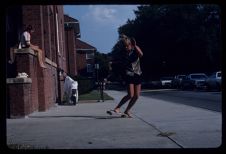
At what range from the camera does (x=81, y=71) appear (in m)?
56.3

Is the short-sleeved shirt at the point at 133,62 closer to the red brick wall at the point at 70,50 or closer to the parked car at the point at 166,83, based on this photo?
the red brick wall at the point at 70,50

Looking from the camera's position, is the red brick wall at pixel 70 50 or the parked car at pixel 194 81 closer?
the red brick wall at pixel 70 50

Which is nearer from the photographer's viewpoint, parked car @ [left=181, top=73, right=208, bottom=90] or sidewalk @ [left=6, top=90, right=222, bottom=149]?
sidewalk @ [left=6, top=90, right=222, bottom=149]

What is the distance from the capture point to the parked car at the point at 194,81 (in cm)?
4012

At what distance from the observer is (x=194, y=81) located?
4081 centimetres

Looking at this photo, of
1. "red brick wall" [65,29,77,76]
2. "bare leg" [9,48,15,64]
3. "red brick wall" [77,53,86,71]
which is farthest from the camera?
"red brick wall" [77,53,86,71]

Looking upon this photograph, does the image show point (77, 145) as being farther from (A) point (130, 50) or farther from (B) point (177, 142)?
(A) point (130, 50)

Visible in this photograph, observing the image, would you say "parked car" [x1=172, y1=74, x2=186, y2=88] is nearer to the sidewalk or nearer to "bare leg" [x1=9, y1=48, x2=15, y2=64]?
"bare leg" [x1=9, y1=48, x2=15, y2=64]

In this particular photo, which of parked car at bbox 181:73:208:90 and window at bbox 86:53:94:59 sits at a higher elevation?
window at bbox 86:53:94:59

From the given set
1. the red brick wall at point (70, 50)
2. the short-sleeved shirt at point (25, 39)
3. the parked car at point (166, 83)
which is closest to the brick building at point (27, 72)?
the short-sleeved shirt at point (25, 39)

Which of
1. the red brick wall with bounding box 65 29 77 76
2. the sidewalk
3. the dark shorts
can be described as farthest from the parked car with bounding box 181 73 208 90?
the sidewalk

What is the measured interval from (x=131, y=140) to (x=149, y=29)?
1900 inches

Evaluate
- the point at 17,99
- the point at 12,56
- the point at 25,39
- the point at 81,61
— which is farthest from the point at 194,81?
the point at 17,99

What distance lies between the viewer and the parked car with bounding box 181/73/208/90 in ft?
132
